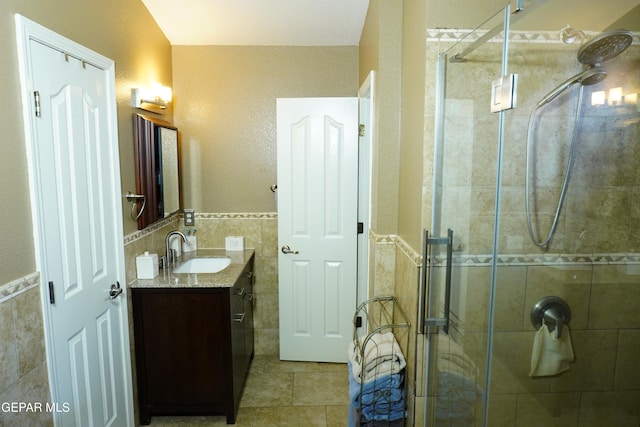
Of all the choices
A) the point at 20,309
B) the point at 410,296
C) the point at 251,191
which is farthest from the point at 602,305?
the point at 251,191

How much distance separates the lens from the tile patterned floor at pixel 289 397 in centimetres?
254

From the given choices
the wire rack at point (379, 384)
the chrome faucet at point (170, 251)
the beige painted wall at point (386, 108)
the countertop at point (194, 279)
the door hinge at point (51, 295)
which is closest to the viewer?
the door hinge at point (51, 295)

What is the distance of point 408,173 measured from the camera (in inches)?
84.2

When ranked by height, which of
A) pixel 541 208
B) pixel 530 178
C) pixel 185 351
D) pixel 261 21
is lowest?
pixel 185 351

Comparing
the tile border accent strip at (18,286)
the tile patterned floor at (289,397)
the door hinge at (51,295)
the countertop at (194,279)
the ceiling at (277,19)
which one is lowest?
the tile patterned floor at (289,397)

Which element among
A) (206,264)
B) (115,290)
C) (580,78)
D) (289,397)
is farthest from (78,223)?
(580,78)

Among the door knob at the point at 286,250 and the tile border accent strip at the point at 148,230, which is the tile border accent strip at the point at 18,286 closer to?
the tile border accent strip at the point at 148,230

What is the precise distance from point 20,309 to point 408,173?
1.81m

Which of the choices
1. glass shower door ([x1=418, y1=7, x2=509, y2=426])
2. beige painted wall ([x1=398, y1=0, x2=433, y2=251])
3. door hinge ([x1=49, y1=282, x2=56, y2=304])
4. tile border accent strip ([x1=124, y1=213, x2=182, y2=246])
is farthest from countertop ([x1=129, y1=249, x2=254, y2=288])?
glass shower door ([x1=418, y1=7, x2=509, y2=426])

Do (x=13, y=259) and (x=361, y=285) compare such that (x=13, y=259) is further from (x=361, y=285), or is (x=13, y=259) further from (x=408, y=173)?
(x=361, y=285)

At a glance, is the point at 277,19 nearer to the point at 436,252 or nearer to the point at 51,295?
the point at 436,252

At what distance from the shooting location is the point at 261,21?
2.82 metres
